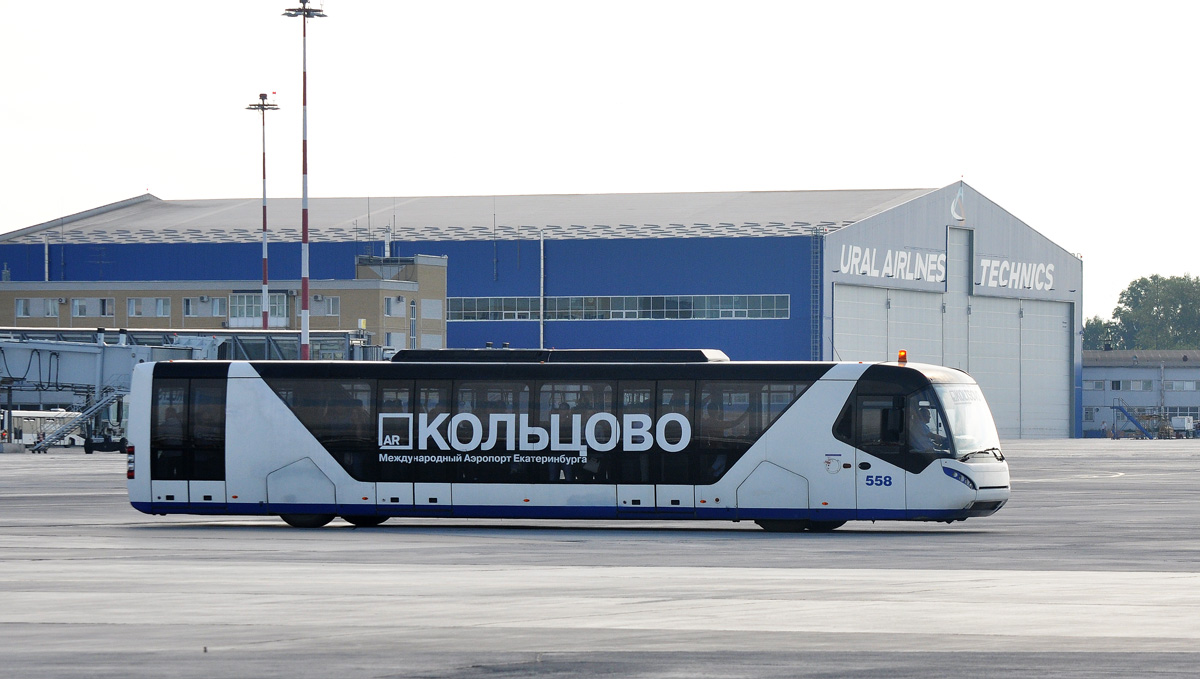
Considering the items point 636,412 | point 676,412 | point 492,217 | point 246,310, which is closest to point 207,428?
point 636,412

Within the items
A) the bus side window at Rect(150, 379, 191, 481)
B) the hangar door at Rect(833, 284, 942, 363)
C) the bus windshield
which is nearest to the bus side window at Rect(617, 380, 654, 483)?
the bus windshield

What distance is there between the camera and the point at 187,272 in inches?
4360

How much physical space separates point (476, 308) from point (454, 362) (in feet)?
259

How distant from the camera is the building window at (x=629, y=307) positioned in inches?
4083

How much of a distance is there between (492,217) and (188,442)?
3462 inches

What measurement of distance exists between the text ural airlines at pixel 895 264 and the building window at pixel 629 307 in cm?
440

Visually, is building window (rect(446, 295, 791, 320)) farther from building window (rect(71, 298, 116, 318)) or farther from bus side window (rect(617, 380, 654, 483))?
bus side window (rect(617, 380, 654, 483))

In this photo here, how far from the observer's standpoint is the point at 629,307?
348ft

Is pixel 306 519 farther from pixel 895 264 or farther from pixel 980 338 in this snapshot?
pixel 980 338

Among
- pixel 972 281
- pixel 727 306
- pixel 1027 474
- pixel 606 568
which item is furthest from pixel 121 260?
pixel 606 568

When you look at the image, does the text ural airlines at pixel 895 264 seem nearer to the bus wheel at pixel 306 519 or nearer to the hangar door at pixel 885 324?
the hangar door at pixel 885 324

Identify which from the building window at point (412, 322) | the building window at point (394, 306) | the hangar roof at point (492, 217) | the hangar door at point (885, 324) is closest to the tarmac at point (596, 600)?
the building window at point (394, 306)

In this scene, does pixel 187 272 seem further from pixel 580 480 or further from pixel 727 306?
pixel 580 480

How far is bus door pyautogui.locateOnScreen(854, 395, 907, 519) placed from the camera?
2742 centimetres
